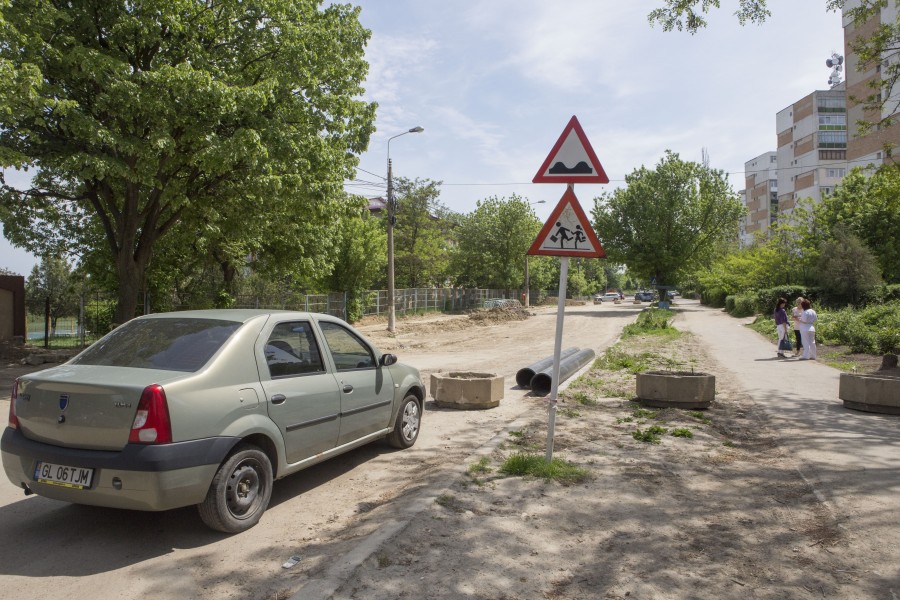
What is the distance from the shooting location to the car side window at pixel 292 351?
472 centimetres

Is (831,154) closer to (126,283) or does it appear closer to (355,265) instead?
(355,265)

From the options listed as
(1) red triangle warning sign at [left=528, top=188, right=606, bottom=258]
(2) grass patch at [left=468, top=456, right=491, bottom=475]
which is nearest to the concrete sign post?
(1) red triangle warning sign at [left=528, top=188, right=606, bottom=258]

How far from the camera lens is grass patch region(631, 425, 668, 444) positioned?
6.95m

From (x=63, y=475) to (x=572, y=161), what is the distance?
15.1ft

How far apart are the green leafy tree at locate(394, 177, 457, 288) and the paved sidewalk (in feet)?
A: 128

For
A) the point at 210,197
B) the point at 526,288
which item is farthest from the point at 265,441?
the point at 526,288

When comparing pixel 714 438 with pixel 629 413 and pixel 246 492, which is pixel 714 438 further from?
pixel 246 492

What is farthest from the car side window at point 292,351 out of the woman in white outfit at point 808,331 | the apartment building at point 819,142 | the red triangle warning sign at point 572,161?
the apartment building at point 819,142

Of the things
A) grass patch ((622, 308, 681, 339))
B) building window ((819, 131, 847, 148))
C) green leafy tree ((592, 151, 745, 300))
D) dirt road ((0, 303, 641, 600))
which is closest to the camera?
dirt road ((0, 303, 641, 600))

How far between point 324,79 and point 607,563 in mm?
15763

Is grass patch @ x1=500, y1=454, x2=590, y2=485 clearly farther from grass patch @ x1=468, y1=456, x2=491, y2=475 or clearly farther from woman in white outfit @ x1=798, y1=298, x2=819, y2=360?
woman in white outfit @ x1=798, y1=298, x2=819, y2=360

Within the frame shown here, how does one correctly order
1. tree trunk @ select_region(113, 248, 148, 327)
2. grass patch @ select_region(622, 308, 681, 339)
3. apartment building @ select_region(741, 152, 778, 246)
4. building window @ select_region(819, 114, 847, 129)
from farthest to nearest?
apartment building @ select_region(741, 152, 778, 246) < building window @ select_region(819, 114, 847, 129) < grass patch @ select_region(622, 308, 681, 339) < tree trunk @ select_region(113, 248, 148, 327)

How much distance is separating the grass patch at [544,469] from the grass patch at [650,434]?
5.25 feet

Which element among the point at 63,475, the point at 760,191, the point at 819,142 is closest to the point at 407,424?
the point at 63,475
